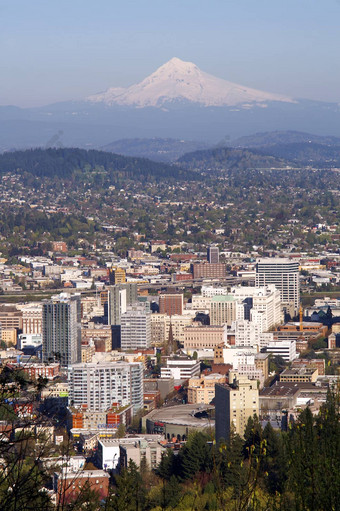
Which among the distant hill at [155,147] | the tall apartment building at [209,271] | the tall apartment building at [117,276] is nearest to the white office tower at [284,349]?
the tall apartment building at [117,276]

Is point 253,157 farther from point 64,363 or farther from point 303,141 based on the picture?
point 64,363

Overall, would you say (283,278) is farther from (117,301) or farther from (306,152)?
(306,152)

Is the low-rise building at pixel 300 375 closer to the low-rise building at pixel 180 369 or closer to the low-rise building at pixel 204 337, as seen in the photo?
the low-rise building at pixel 180 369

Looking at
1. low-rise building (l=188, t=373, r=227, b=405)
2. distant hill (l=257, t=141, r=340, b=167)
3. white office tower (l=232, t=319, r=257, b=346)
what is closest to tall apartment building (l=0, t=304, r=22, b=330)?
white office tower (l=232, t=319, r=257, b=346)

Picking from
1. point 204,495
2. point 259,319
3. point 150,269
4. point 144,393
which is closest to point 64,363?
point 144,393

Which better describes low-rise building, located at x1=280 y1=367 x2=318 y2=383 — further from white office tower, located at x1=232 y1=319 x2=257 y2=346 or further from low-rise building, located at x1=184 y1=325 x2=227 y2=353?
low-rise building, located at x1=184 y1=325 x2=227 y2=353
